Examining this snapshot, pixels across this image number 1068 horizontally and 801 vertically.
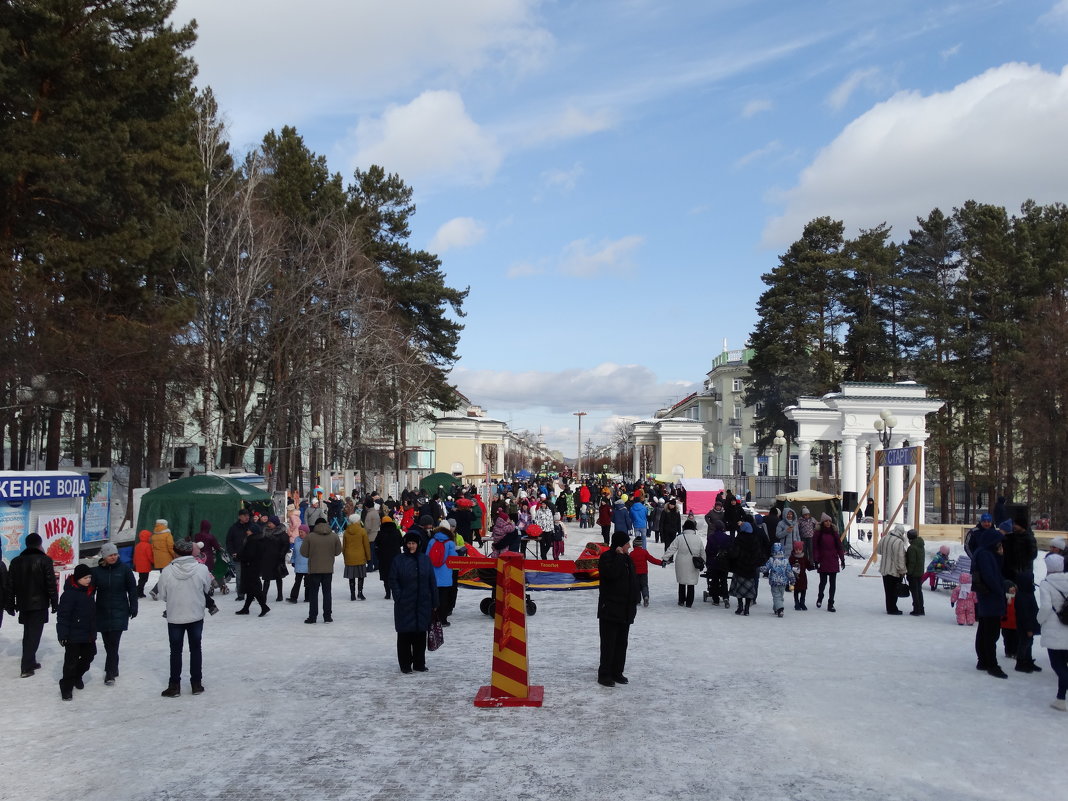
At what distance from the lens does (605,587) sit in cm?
981

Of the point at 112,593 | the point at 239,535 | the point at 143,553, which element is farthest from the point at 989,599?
the point at 143,553

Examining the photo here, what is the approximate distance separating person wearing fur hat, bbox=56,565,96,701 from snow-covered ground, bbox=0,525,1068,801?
310mm

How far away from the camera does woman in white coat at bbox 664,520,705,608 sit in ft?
52.8

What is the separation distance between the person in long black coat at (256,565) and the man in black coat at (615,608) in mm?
7079

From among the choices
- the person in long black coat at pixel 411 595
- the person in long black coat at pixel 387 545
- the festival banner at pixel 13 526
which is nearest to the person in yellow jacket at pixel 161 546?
the festival banner at pixel 13 526

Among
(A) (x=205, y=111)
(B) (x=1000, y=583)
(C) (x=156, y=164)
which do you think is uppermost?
(A) (x=205, y=111)

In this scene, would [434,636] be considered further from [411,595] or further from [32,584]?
[32,584]

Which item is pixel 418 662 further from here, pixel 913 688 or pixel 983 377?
pixel 983 377

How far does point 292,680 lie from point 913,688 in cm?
662

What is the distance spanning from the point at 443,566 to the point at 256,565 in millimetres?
3708

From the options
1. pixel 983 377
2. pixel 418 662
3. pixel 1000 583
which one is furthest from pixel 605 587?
pixel 983 377

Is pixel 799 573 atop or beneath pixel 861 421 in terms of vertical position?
beneath

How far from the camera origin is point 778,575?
1541 cm

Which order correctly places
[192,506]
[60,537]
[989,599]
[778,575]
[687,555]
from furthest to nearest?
1. [192,506]
2. [687,555]
3. [60,537]
4. [778,575]
5. [989,599]
